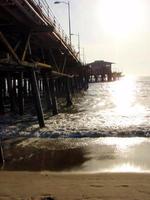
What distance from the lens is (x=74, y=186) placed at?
6.46m

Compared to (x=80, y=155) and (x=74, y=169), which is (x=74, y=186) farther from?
(x=80, y=155)

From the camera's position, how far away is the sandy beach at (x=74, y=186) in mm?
5840

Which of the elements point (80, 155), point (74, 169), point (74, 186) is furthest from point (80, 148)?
point (74, 186)

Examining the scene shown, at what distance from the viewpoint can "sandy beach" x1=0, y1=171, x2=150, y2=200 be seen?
5840mm

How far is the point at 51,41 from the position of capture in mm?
19750

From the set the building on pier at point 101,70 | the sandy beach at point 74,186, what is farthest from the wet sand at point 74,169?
the building on pier at point 101,70

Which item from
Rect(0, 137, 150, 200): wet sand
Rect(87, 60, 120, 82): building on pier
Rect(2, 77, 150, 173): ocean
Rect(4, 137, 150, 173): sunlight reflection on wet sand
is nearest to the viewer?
Rect(0, 137, 150, 200): wet sand

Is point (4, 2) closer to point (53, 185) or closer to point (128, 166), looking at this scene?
point (128, 166)

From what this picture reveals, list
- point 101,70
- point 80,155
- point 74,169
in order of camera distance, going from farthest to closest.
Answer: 1. point 101,70
2. point 80,155
3. point 74,169

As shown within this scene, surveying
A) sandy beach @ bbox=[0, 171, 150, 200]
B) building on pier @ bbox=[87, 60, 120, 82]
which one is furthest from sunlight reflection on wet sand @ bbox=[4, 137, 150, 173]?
building on pier @ bbox=[87, 60, 120, 82]

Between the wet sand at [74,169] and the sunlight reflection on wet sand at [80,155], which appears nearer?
the wet sand at [74,169]

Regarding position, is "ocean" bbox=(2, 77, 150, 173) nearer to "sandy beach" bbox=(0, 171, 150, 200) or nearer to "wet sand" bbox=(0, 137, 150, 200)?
"wet sand" bbox=(0, 137, 150, 200)

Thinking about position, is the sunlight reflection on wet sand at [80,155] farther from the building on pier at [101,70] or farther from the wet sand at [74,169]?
the building on pier at [101,70]

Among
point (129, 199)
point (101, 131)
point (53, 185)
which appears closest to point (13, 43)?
point (101, 131)
